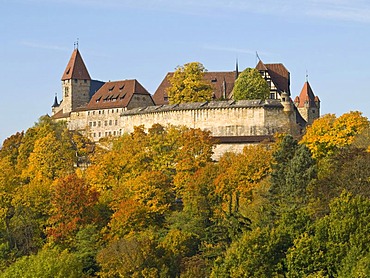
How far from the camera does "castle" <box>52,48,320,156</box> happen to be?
79125 millimetres

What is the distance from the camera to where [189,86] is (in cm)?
8912

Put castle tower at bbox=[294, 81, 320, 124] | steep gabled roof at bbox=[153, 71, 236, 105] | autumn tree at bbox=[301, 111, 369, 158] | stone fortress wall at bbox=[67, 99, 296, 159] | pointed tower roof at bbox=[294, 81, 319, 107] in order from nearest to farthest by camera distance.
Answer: autumn tree at bbox=[301, 111, 369, 158] → stone fortress wall at bbox=[67, 99, 296, 159] → steep gabled roof at bbox=[153, 71, 236, 105] → castle tower at bbox=[294, 81, 320, 124] → pointed tower roof at bbox=[294, 81, 319, 107]

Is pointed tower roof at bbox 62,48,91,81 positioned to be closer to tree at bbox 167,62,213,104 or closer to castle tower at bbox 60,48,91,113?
castle tower at bbox 60,48,91,113

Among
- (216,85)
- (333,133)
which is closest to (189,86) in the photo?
(216,85)

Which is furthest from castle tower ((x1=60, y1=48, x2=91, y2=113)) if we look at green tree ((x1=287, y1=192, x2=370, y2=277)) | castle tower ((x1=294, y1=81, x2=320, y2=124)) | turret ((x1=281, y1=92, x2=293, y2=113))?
green tree ((x1=287, y1=192, x2=370, y2=277))

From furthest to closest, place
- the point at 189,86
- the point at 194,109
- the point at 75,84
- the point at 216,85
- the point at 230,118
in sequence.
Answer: the point at 75,84, the point at 216,85, the point at 189,86, the point at 194,109, the point at 230,118

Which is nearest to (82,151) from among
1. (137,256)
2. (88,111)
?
(88,111)

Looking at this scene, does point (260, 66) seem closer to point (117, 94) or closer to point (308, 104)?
point (117, 94)

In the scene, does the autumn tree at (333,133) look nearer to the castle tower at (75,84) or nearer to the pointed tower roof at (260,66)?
the pointed tower roof at (260,66)

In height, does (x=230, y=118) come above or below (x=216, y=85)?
below

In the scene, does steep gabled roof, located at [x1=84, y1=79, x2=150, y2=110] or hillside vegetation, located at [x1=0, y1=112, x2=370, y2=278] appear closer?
hillside vegetation, located at [x1=0, y1=112, x2=370, y2=278]

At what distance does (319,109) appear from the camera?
4144 inches

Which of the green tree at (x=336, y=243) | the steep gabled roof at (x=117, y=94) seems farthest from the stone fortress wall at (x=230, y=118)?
the green tree at (x=336, y=243)

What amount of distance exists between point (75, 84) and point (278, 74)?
74.9 feet
